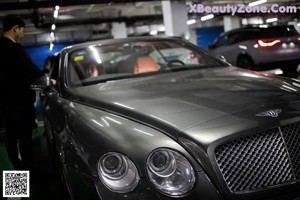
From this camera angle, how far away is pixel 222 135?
1.54 meters

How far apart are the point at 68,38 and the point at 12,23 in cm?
1797

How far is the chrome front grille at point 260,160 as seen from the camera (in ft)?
5.01

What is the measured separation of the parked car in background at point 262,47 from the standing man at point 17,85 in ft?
12.0

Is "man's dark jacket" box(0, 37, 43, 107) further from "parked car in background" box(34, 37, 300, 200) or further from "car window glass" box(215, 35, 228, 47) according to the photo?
"car window glass" box(215, 35, 228, 47)

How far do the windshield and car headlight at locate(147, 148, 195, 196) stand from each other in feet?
4.32

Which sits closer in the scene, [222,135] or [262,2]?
[222,135]

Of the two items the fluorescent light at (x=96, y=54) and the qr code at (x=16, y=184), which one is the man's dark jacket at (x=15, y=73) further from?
the qr code at (x=16, y=184)

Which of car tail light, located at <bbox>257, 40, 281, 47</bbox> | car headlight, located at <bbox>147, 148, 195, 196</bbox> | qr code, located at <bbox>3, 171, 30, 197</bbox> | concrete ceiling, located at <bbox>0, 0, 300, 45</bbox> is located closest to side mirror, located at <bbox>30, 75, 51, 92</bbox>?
qr code, located at <bbox>3, 171, 30, 197</bbox>

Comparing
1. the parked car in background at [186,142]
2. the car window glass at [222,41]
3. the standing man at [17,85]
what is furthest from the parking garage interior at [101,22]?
the parked car in background at [186,142]

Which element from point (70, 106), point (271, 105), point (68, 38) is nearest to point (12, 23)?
point (70, 106)

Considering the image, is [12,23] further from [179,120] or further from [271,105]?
[271,105]

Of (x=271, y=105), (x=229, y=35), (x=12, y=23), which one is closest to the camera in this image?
(x=271, y=105)

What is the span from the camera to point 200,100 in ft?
6.28

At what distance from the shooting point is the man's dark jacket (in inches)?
129
